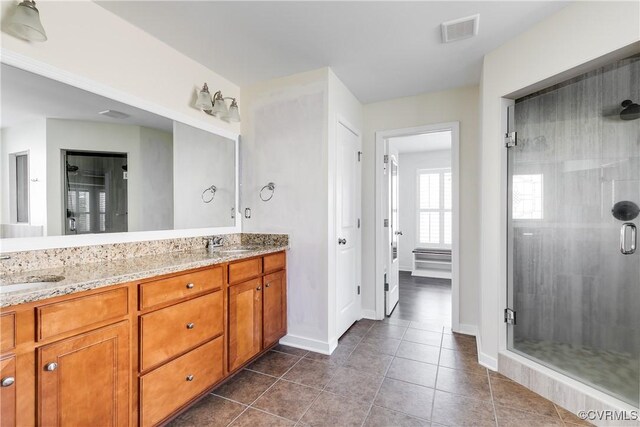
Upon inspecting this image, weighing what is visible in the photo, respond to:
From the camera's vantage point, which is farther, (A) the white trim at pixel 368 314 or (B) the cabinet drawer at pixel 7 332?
(A) the white trim at pixel 368 314

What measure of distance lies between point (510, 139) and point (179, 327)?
2.58 metres

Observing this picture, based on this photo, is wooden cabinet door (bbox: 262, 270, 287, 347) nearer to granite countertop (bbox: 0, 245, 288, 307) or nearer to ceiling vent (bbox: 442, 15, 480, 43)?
granite countertop (bbox: 0, 245, 288, 307)

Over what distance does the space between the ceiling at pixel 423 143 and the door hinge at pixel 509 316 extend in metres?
3.21

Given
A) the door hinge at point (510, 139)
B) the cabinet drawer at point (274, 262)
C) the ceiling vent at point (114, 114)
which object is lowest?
the cabinet drawer at point (274, 262)

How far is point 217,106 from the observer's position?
2.56 m

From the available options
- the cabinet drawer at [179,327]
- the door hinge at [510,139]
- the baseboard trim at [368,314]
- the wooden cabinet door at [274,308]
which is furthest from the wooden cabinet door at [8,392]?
the door hinge at [510,139]

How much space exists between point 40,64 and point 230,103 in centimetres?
144

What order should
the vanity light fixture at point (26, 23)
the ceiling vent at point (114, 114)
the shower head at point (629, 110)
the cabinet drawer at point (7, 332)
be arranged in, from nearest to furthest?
the cabinet drawer at point (7, 332), the vanity light fixture at point (26, 23), the shower head at point (629, 110), the ceiling vent at point (114, 114)

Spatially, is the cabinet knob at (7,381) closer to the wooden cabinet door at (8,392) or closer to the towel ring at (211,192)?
the wooden cabinet door at (8,392)

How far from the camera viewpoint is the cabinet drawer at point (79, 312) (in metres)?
1.12

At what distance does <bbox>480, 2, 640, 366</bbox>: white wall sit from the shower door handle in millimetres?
625

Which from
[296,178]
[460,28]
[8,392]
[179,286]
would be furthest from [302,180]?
[8,392]

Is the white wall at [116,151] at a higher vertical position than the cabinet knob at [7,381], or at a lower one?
higher

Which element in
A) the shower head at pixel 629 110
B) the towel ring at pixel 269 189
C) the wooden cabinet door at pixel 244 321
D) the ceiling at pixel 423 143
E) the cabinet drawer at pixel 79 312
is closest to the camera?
the cabinet drawer at pixel 79 312
